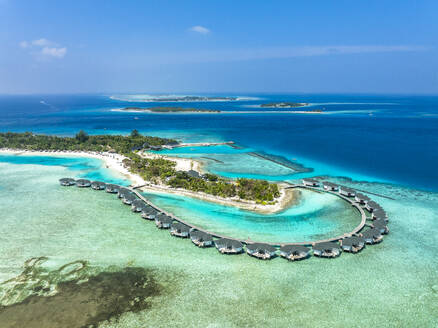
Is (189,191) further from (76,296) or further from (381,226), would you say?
(381,226)

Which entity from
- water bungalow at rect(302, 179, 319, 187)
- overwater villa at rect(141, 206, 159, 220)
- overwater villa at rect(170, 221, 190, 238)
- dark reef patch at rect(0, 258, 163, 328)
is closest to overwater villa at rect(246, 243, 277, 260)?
overwater villa at rect(170, 221, 190, 238)

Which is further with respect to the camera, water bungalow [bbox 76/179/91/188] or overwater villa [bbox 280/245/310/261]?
water bungalow [bbox 76/179/91/188]

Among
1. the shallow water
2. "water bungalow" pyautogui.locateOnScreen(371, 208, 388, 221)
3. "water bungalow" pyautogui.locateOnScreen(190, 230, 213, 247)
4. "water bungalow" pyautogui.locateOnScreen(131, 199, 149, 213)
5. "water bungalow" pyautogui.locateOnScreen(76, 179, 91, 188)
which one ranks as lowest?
the shallow water

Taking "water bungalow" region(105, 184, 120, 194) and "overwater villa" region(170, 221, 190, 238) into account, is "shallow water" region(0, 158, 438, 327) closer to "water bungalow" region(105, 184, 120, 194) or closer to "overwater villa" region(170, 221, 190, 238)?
"overwater villa" region(170, 221, 190, 238)

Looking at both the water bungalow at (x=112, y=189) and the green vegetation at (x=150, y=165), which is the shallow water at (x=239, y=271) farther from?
the green vegetation at (x=150, y=165)

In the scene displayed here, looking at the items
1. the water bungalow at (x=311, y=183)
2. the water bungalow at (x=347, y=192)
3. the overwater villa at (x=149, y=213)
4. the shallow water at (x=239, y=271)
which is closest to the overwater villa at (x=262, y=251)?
the shallow water at (x=239, y=271)

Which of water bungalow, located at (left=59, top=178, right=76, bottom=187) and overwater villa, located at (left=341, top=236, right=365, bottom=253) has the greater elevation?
water bungalow, located at (left=59, top=178, right=76, bottom=187)
